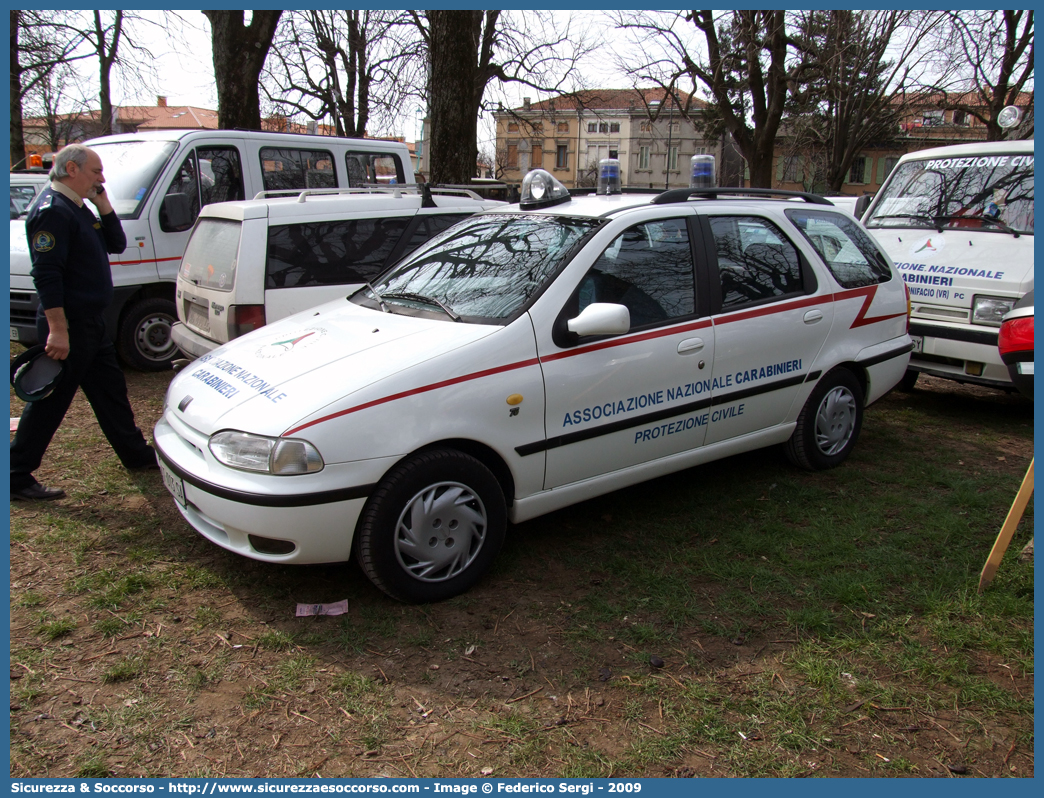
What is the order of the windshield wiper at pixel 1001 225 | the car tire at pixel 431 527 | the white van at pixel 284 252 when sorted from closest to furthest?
the car tire at pixel 431 527 → the white van at pixel 284 252 → the windshield wiper at pixel 1001 225

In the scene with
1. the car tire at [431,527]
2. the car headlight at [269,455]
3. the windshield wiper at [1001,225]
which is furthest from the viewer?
the windshield wiper at [1001,225]

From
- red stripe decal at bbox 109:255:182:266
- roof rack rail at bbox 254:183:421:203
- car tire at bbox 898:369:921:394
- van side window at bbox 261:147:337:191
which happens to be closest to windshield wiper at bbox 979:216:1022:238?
car tire at bbox 898:369:921:394

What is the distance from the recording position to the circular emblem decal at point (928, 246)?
21.9ft

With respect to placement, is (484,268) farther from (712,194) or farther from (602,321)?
(712,194)

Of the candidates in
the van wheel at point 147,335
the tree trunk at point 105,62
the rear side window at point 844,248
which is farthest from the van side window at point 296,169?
the tree trunk at point 105,62

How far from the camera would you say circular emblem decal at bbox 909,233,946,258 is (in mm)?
6668

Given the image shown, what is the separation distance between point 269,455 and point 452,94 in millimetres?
8180

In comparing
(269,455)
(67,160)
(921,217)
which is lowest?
(269,455)

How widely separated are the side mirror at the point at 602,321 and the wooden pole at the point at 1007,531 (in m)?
1.87

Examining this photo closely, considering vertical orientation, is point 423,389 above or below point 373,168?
below

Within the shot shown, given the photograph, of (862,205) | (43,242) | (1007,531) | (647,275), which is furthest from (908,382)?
(43,242)

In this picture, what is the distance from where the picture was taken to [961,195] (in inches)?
273

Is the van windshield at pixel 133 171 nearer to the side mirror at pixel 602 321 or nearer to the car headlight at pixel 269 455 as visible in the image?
the car headlight at pixel 269 455

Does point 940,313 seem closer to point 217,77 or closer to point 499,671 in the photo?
point 499,671
